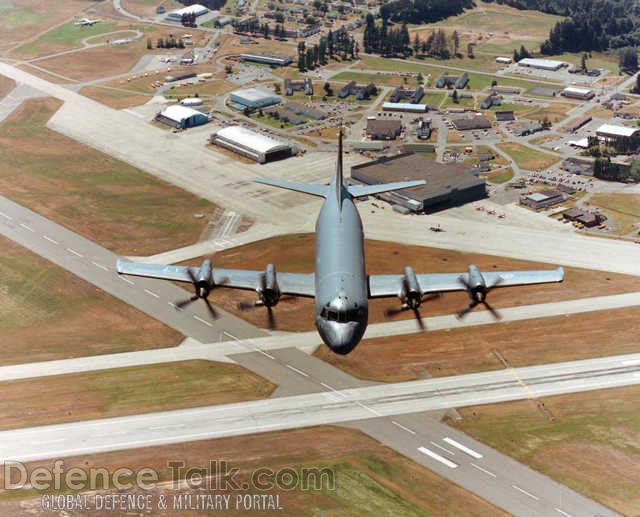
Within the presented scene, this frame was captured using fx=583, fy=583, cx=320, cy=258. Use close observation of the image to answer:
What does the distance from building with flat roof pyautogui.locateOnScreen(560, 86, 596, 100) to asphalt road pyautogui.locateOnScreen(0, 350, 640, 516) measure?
13524cm

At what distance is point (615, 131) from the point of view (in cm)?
15062

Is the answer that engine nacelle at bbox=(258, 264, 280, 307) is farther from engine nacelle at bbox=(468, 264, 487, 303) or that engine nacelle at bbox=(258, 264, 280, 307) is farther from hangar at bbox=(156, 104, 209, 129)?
hangar at bbox=(156, 104, 209, 129)

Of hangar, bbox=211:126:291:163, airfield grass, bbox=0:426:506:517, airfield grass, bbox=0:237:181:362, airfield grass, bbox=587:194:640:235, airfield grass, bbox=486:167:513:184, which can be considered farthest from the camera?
hangar, bbox=211:126:291:163

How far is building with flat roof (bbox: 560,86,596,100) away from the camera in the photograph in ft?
608

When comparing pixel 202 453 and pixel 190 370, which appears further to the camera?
pixel 190 370

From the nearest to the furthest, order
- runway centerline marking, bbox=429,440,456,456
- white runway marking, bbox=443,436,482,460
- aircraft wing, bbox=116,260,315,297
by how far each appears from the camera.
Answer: white runway marking, bbox=443,436,482,460
runway centerline marking, bbox=429,440,456,456
aircraft wing, bbox=116,260,315,297

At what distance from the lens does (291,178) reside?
13012cm

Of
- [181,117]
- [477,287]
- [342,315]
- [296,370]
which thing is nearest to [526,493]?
[477,287]

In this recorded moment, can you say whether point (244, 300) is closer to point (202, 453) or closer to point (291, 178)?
point (202, 453)

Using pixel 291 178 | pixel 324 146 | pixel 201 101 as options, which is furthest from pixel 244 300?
pixel 201 101

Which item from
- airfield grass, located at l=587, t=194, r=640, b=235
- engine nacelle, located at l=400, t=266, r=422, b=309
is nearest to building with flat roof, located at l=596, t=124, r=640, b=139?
airfield grass, located at l=587, t=194, r=640, b=235

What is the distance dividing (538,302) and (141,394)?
5658 centimetres

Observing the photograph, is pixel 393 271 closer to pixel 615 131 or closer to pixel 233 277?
pixel 233 277

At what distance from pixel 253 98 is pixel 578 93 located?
4064 inches
